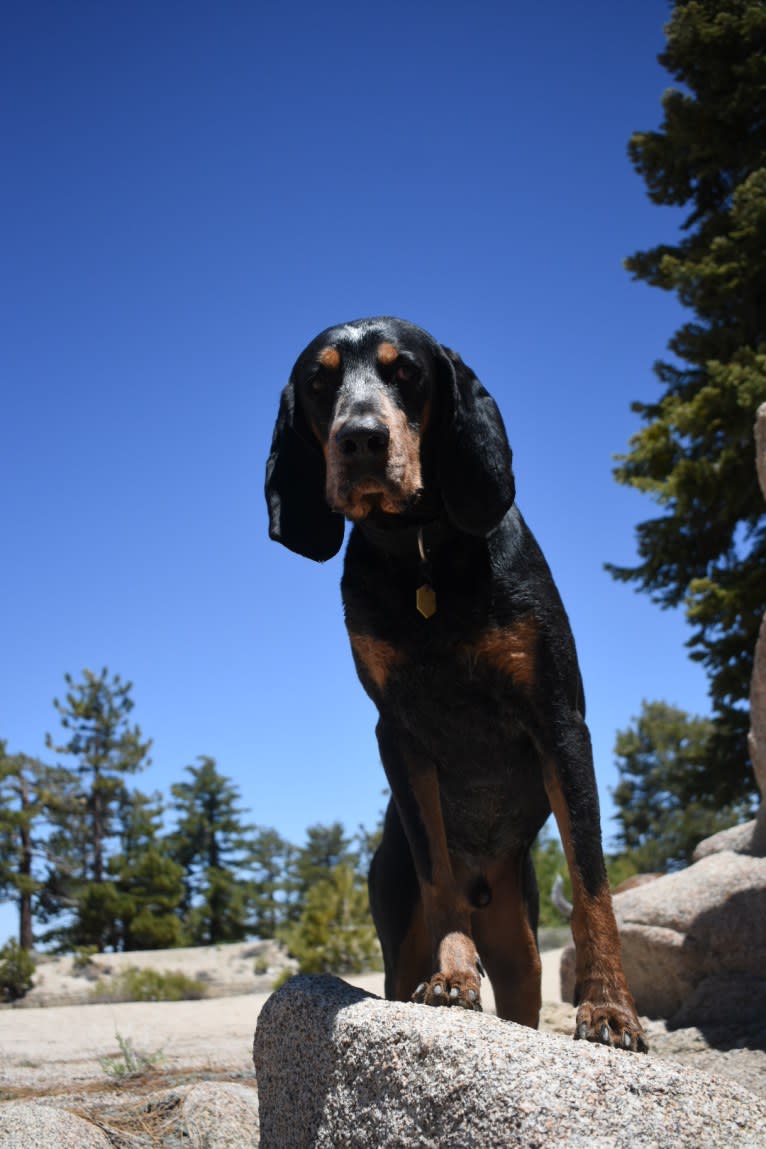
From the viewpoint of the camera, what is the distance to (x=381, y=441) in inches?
123

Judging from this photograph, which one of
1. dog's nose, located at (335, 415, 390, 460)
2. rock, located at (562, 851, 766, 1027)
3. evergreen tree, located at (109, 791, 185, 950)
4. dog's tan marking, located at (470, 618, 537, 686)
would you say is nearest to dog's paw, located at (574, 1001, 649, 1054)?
dog's tan marking, located at (470, 618, 537, 686)

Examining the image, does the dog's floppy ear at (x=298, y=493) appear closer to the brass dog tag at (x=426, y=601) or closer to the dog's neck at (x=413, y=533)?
the dog's neck at (x=413, y=533)

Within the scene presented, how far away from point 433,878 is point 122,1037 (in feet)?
20.7

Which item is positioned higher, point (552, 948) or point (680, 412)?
point (680, 412)

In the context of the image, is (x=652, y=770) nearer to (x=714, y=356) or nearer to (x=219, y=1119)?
(x=714, y=356)

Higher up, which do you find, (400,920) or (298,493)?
(298,493)

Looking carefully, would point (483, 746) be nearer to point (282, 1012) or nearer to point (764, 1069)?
point (282, 1012)

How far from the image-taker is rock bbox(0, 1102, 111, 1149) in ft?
12.1

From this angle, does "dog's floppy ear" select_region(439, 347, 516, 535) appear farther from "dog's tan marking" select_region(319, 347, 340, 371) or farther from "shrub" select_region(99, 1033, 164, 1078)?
"shrub" select_region(99, 1033, 164, 1078)

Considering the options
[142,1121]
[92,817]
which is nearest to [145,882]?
[92,817]

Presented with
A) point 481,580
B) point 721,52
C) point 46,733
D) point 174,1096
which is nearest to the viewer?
point 481,580

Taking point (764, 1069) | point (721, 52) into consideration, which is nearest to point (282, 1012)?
point (764, 1069)

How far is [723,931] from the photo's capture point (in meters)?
6.63

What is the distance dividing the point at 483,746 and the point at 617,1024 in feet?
3.34
